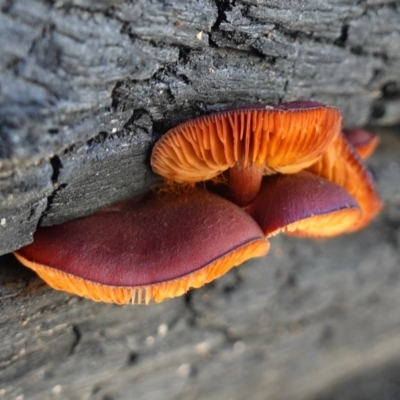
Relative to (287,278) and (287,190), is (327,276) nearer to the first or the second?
(287,278)

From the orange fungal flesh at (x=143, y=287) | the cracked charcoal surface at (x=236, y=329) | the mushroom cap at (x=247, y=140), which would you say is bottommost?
the cracked charcoal surface at (x=236, y=329)

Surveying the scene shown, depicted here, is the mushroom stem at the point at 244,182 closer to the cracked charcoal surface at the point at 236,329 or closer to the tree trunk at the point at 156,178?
the tree trunk at the point at 156,178

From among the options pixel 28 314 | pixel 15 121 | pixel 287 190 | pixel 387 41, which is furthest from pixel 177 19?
pixel 28 314

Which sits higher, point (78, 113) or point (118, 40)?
point (118, 40)

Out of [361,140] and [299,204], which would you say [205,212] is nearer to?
[299,204]

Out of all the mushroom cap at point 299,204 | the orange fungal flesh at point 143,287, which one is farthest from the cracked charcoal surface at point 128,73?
the mushroom cap at point 299,204

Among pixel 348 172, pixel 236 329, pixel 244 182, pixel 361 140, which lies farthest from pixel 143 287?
pixel 236 329
